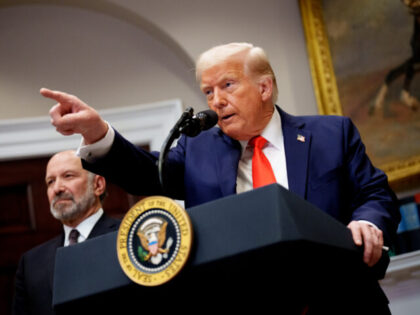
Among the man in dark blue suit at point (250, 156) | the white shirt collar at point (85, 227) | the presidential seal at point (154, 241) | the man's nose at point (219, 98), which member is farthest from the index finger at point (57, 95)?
the white shirt collar at point (85, 227)

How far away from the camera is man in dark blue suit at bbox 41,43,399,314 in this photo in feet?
4.98

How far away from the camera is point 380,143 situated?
3520 millimetres

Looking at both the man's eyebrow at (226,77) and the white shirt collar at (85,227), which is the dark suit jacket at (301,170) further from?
the white shirt collar at (85,227)

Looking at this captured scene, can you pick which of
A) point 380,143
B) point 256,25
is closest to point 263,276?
point 380,143

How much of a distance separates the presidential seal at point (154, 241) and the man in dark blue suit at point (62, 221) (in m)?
1.84

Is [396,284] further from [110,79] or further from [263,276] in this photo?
[263,276]

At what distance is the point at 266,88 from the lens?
6.06 feet

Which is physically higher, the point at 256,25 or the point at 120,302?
the point at 256,25

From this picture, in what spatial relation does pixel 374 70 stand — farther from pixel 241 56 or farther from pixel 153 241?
pixel 153 241

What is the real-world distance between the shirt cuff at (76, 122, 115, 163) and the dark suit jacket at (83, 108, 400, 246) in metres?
0.02

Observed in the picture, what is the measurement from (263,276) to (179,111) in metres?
3.03

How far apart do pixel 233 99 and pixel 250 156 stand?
181 millimetres

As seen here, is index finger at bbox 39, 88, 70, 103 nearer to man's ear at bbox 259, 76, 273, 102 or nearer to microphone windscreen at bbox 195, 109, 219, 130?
microphone windscreen at bbox 195, 109, 219, 130

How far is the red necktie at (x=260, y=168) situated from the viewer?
1.56 meters
